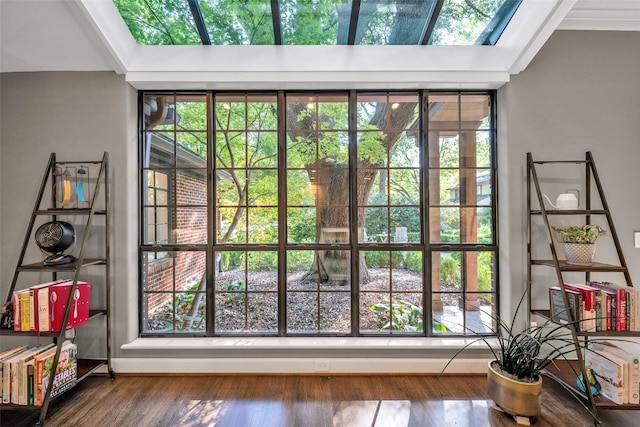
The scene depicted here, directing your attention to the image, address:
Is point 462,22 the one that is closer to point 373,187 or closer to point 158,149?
point 373,187

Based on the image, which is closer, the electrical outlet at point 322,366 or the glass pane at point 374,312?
the electrical outlet at point 322,366

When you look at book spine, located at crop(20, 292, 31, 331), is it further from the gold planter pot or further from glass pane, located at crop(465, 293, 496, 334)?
glass pane, located at crop(465, 293, 496, 334)

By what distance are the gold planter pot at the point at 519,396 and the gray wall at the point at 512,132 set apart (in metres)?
0.78

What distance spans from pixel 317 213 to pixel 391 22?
5.48ft

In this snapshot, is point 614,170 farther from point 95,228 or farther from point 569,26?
point 95,228

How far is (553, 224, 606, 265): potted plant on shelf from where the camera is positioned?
77.7 inches

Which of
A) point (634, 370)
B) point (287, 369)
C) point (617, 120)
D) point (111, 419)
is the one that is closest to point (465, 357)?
point (634, 370)

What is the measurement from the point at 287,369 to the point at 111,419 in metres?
1.21

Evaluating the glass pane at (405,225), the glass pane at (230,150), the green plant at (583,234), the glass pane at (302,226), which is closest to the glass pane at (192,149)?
the glass pane at (230,150)

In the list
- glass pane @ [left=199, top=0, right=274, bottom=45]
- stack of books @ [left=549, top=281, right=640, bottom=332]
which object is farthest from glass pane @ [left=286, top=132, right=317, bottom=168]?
stack of books @ [left=549, top=281, right=640, bottom=332]

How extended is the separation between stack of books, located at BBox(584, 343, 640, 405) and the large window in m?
0.77

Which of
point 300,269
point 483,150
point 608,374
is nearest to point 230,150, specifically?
point 300,269

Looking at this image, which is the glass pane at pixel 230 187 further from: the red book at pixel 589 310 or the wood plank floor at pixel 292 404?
the red book at pixel 589 310

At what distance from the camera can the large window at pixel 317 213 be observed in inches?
99.0
